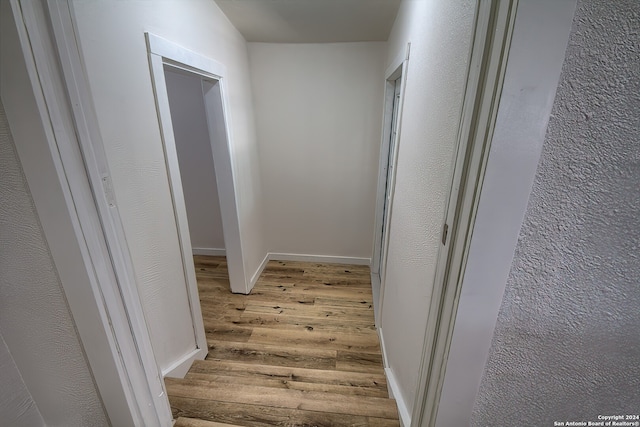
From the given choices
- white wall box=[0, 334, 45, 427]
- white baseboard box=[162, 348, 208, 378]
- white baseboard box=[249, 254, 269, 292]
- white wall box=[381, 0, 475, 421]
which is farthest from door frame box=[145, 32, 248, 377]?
white wall box=[381, 0, 475, 421]

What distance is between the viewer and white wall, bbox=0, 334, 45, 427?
2.20 feet

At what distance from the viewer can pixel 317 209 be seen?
294cm

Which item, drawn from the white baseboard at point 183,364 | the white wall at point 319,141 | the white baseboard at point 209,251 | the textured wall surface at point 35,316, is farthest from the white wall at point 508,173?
the white baseboard at point 209,251

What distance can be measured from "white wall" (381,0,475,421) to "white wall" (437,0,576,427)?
6.6 inches

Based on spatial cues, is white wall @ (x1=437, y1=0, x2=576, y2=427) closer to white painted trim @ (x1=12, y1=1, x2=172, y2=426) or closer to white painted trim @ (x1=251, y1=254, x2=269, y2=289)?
white painted trim @ (x1=12, y1=1, x2=172, y2=426)

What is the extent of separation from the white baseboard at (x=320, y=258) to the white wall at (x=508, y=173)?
249cm

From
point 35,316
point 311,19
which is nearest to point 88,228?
point 35,316

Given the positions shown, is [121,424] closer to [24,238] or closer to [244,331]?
[24,238]

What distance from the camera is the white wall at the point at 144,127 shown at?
911 millimetres

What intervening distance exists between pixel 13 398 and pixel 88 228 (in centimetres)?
62

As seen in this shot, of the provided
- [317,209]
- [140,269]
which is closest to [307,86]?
[317,209]

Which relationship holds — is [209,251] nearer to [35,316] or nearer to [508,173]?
[35,316]

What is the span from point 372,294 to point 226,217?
1732 millimetres

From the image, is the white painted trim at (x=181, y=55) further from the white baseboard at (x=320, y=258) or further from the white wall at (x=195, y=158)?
the white baseboard at (x=320, y=258)
